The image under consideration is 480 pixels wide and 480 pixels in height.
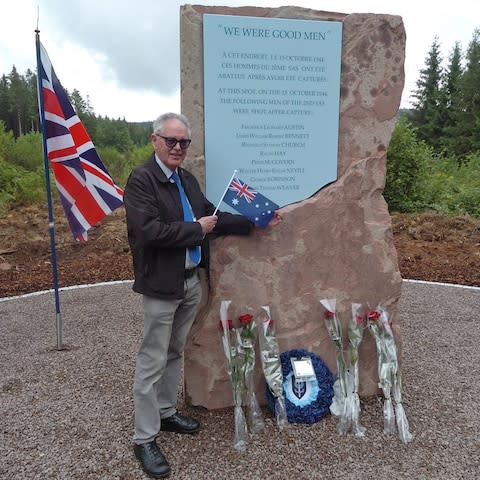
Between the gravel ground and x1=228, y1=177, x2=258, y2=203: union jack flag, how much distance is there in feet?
4.85

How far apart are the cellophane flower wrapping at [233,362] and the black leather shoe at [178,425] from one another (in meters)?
0.28

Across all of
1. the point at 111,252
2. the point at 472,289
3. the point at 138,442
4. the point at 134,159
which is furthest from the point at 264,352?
the point at 134,159

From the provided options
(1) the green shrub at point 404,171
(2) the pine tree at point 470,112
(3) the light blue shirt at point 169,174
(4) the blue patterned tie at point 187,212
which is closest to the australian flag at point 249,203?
(4) the blue patterned tie at point 187,212

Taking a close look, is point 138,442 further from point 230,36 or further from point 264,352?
point 230,36

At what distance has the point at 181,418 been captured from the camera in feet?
10.1

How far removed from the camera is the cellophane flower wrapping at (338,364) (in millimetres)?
3203

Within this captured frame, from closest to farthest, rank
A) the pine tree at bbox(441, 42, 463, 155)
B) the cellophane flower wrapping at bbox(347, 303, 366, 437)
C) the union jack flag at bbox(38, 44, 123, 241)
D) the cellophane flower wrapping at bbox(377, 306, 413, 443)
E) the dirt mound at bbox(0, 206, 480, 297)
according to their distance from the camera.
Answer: the cellophane flower wrapping at bbox(377, 306, 413, 443)
the cellophane flower wrapping at bbox(347, 303, 366, 437)
the union jack flag at bbox(38, 44, 123, 241)
the dirt mound at bbox(0, 206, 480, 297)
the pine tree at bbox(441, 42, 463, 155)

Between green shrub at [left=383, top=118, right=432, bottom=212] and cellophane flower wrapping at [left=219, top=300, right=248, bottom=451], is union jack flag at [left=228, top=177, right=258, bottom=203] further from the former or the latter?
green shrub at [left=383, top=118, right=432, bottom=212]

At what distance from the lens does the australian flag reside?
2.99m

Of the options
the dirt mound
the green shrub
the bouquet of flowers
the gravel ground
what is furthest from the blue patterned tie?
the green shrub

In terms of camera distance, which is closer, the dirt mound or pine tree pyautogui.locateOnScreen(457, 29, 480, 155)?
the dirt mound

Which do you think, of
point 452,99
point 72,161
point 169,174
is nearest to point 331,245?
point 169,174

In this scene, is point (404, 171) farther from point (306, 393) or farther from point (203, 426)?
point (203, 426)

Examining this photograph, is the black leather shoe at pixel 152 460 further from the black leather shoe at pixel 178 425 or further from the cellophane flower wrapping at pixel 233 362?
the cellophane flower wrapping at pixel 233 362
